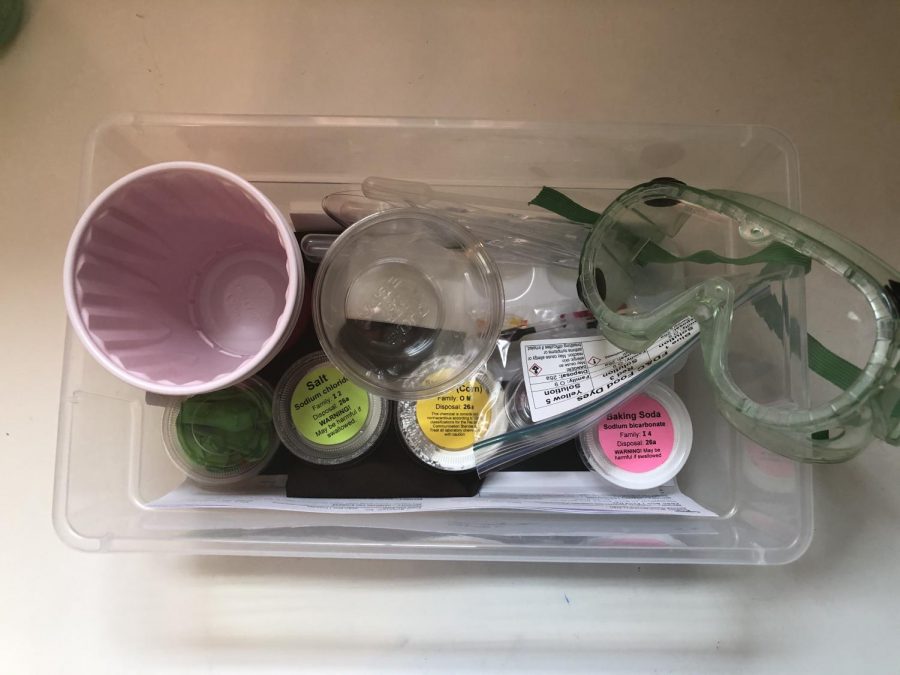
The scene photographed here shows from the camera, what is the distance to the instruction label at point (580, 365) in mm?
582

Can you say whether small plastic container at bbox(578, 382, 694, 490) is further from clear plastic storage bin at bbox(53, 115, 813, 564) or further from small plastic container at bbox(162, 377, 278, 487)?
small plastic container at bbox(162, 377, 278, 487)

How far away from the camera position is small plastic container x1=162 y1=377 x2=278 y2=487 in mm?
604

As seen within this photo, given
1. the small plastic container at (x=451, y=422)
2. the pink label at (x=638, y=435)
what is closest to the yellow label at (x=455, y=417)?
the small plastic container at (x=451, y=422)

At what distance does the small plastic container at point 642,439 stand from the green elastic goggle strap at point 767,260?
0.38 feet

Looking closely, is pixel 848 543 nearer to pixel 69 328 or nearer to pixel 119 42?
pixel 69 328

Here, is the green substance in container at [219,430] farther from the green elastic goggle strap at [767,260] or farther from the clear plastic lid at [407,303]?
the green elastic goggle strap at [767,260]

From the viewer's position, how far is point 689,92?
0.66m

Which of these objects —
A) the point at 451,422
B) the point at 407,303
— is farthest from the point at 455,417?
the point at 407,303

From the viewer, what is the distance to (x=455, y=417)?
0.61 meters

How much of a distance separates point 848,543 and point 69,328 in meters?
0.75

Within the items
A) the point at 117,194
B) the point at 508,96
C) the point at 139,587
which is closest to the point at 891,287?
the point at 508,96

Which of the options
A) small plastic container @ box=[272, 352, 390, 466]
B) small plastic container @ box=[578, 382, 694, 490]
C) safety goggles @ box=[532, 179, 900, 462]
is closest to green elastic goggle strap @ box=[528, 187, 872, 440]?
safety goggles @ box=[532, 179, 900, 462]

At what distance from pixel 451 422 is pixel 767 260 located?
308mm

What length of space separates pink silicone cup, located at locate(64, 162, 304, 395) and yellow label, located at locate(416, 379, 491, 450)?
0.53 ft
